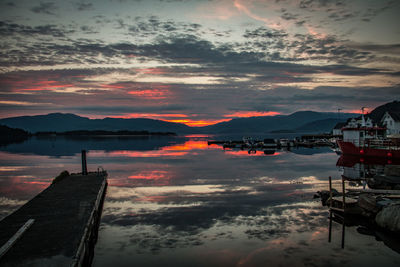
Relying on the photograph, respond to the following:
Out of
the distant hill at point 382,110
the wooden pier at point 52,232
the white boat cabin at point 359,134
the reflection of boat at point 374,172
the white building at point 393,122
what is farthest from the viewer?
the distant hill at point 382,110

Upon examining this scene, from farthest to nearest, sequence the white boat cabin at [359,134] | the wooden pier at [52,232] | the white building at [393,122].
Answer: the white building at [393,122] → the white boat cabin at [359,134] → the wooden pier at [52,232]

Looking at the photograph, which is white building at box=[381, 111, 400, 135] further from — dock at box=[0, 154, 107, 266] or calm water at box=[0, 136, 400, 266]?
dock at box=[0, 154, 107, 266]

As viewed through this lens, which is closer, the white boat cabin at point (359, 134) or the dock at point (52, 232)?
the dock at point (52, 232)

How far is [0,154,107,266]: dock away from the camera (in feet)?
32.7

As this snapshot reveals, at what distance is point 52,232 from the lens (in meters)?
12.3

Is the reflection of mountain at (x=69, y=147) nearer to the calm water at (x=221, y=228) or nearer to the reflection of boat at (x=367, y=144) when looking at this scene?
the calm water at (x=221, y=228)

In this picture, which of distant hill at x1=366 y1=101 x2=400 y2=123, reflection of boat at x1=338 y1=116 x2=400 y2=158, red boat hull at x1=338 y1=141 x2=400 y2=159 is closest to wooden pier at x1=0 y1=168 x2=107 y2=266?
red boat hull at x1=338 y1=141 x2=400 y2=159

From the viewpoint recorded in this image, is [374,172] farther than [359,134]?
No

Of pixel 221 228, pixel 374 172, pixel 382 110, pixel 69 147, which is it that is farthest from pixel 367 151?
pixel 69 147

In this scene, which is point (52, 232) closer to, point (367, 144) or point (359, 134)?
point (367, 144)

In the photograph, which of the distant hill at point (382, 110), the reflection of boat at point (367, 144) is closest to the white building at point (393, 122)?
the reflection of boat at point (367, 144)

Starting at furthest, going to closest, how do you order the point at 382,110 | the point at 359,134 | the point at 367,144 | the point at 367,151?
the point at 382,110
the point at 359,134
the point at 367,144
the point at 367,151

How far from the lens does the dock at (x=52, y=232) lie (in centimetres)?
996

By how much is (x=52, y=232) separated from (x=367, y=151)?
157 ft
